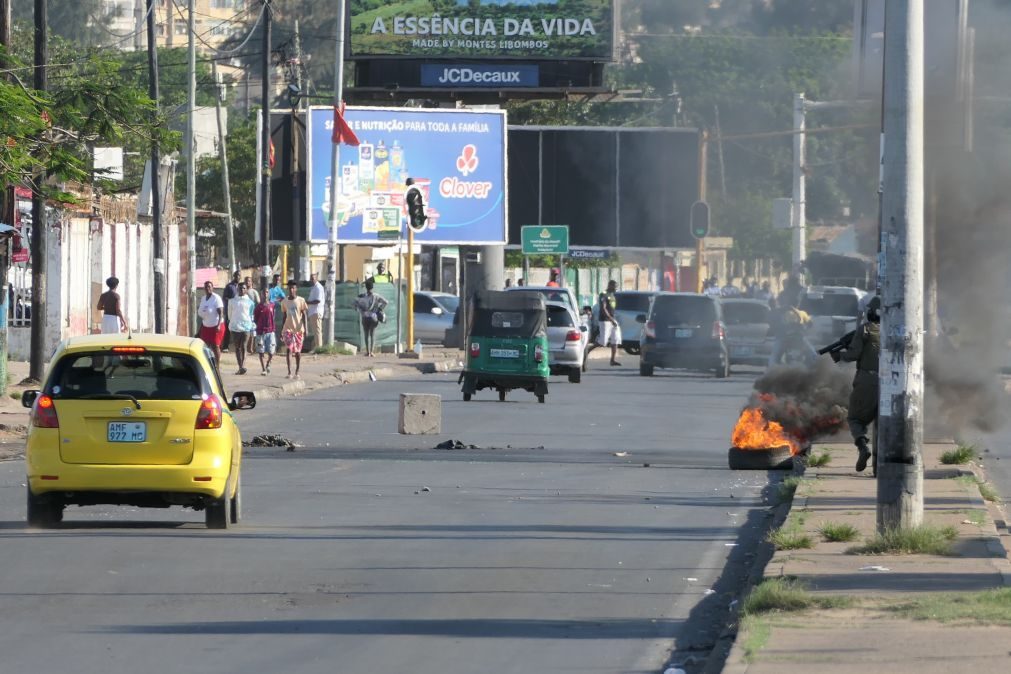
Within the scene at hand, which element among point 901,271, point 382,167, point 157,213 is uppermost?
point 382,167

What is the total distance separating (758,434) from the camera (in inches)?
779

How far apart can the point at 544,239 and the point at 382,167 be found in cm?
530

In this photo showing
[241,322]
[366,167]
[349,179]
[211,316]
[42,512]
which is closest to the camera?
[42,512]

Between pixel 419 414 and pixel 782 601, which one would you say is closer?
pixel 782 601

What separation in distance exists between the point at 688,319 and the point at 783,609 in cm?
2796

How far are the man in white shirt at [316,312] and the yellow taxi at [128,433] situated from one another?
30.1 meters

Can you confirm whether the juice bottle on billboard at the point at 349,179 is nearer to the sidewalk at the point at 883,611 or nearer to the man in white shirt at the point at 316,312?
the man in white shirt at the point at 316,312

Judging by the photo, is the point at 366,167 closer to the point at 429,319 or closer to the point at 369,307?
the point at 429,319

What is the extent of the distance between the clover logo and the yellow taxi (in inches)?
1607

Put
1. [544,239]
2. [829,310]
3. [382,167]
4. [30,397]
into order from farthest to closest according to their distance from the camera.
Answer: [544,239]
[382,167]
[829,310]
[30,397]

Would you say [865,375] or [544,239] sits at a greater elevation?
[544,239]

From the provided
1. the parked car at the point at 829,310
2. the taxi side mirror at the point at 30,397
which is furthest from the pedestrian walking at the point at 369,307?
the taxi side mirror at the point at 30,397

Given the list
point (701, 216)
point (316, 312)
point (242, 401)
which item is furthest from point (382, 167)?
point (242, 401)

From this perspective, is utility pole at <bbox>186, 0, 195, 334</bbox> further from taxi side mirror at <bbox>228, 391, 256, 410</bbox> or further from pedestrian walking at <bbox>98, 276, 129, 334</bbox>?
taxi side mirror at <bbox>228, 391, 256, 410</bbox>
